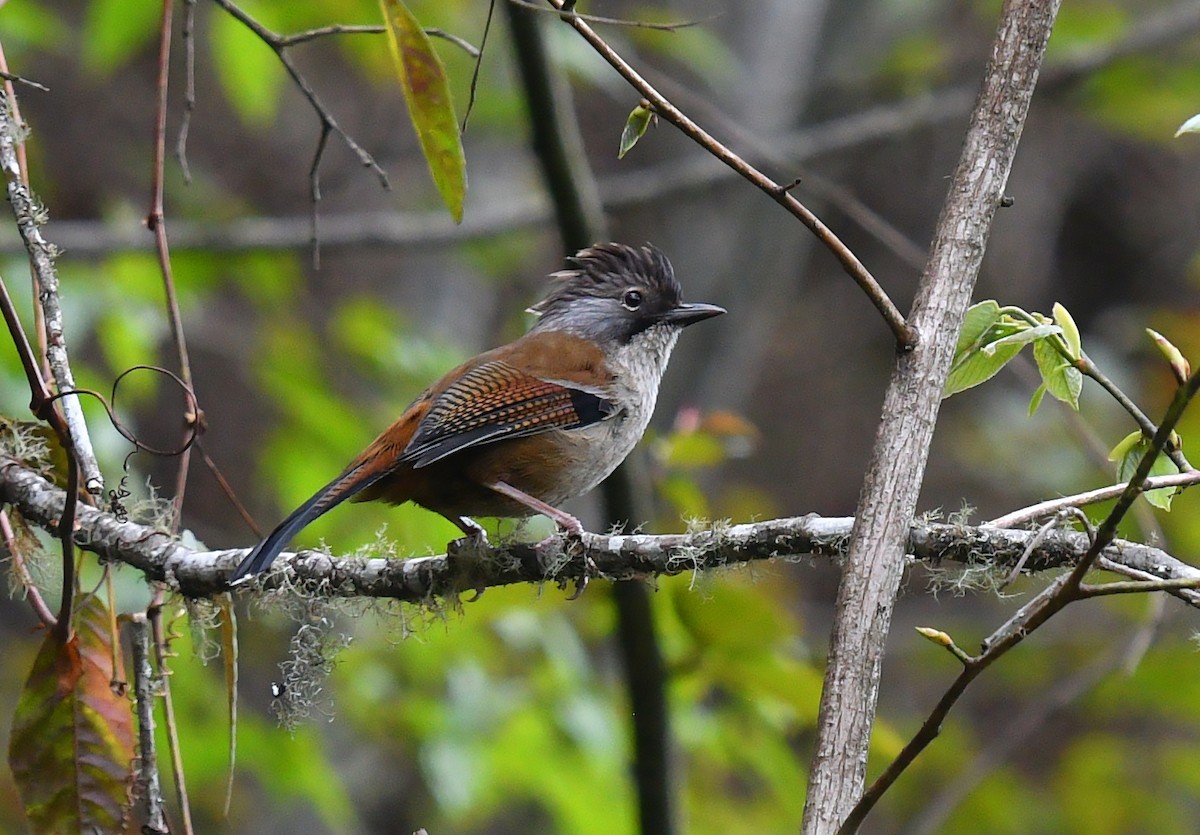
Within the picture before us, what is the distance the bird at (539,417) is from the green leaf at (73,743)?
1.99 ft

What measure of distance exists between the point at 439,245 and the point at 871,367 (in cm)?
518

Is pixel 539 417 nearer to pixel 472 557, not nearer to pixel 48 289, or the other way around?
pixel 472 557

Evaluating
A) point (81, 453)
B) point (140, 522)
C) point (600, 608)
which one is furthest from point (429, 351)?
point (81, 453)

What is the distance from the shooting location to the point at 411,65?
1943 millimetres

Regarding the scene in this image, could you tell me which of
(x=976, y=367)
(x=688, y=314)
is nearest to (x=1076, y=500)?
(x=976, y=367)

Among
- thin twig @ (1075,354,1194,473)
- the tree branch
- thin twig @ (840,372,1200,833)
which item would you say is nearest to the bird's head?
Result: the tree branch

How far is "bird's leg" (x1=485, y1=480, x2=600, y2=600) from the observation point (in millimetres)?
2246

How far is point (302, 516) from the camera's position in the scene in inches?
104

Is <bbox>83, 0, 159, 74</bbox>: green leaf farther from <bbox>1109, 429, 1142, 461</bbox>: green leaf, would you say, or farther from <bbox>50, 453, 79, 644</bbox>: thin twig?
<bbox>1109, 429, 1142, 461</bbox>: green leaf

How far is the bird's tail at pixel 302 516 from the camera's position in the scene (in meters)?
2.26

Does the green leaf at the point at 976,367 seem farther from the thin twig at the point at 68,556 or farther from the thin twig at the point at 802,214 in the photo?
the thin twig at the point at 68,556

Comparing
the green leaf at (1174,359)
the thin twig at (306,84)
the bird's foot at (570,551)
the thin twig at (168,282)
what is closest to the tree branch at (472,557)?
the bird's foot at (570,551)

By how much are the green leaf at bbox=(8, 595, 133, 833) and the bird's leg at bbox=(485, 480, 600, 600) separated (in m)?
0.78

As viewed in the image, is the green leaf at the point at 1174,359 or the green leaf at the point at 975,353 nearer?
the green leaf at the point at 1174,359
